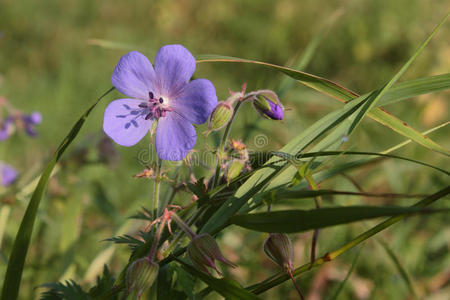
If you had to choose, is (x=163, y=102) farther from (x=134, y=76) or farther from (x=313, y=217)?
(x=313, y=217)

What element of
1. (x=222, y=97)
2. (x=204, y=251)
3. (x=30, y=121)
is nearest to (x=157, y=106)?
(x=204, y=251)

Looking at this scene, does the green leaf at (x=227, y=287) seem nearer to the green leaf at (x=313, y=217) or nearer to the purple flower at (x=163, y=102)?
the green leaf at (x=313, y=217)

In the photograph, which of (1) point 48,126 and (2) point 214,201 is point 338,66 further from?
(2) point 214,201

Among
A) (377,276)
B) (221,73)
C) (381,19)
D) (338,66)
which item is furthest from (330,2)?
(377,276)

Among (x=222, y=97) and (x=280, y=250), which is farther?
(x=222, y=97)

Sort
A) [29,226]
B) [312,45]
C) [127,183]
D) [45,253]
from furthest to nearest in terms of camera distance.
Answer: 1. [127,183]
2. [45,253]
3. [312,45]
4. [29,226]

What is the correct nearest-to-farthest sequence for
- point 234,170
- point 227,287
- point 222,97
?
point 227,287 → point 234,170 → point 222,97
